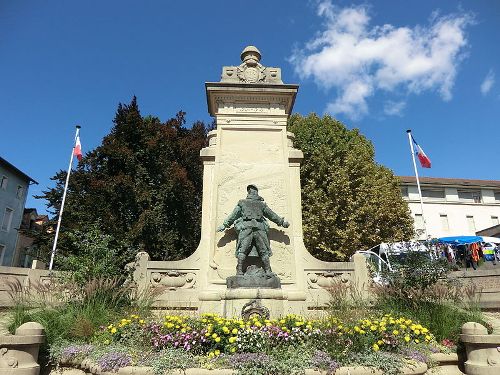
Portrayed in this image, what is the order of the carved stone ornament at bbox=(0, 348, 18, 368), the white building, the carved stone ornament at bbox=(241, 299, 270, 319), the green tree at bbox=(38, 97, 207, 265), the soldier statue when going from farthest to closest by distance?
the white building, the green tree at bbox=(38, 97, 207, 265), the soldier statue, the carved stone ornament at bbox=(241, 299, 270, 319), the carved stone ornament at bbox=(0, 348, 18, 368)

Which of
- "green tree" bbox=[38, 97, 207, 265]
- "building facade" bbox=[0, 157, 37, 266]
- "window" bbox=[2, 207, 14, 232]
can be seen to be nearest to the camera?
"green tree" bbox=[38, 97, 207, 265]

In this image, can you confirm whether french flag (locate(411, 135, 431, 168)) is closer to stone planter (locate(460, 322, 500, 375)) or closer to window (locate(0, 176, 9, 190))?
stone planter (locate(460, 322, 500, 375))

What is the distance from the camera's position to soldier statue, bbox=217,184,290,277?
793cm

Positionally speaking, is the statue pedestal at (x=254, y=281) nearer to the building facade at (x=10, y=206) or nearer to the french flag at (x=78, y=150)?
the french flag at (x=78, y=150)

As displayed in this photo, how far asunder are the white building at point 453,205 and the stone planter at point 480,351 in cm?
4050

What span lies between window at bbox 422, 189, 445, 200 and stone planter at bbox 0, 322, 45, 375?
4645 cm

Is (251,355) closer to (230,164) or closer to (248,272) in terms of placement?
(248,272)

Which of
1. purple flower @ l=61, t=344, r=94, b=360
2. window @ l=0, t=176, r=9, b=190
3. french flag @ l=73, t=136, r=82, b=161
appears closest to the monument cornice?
purple flower @ l=61, t=344, r=94, b=360

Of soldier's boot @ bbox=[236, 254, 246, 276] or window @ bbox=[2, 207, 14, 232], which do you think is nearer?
soldier's boot @ bbox=[236, 254, 246, 276]

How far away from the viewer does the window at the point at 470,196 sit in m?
45.2

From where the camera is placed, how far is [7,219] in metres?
35.5

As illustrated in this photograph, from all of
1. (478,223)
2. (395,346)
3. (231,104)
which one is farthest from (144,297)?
(478,223)

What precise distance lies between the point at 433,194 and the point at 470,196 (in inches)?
207

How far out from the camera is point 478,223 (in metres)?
44.3
